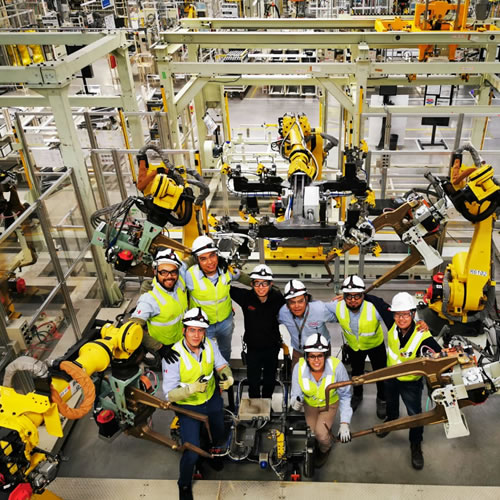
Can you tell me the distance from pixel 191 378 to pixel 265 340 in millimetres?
917

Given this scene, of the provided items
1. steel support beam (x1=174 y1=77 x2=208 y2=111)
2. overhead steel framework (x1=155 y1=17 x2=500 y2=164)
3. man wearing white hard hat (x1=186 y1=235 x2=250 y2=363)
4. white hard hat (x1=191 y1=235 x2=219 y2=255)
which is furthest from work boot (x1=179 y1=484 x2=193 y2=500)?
steel support beam (x1=174 y1=77 x2=208 y2=111)

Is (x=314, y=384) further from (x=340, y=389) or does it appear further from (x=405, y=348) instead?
(x=405, y=348)

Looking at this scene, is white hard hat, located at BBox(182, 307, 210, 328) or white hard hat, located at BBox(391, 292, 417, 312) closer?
white hard hat, located at BBox(182, 307, 210, 328)

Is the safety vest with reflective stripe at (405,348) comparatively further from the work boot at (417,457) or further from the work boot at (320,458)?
the work boot at (320,458)

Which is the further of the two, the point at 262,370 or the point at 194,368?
the point at 262,370

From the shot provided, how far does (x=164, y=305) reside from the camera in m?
4.85

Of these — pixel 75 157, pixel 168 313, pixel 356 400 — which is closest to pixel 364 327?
pixel 356 400

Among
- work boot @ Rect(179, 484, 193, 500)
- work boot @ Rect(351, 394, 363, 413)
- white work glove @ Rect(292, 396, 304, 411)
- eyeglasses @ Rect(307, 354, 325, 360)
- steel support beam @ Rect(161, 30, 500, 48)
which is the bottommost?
work boot @ Rect(351, 394, 363, 413)

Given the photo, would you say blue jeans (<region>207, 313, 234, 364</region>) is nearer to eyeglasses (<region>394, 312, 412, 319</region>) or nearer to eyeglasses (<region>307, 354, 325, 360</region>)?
eyeglasses (<region>307, 354, 325, 360</region>)

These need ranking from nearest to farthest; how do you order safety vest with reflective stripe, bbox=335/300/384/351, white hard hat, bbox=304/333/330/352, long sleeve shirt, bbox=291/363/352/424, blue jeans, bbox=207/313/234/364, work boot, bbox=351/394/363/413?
white hard hat, bbox=304/333/330/352 < long sleeve shirt, bbox=291/363/352/424 < safety vest with reflective stripe, bbox=335/300/384/351 < blue jeans, bbox=207/313/234/364 < work boot, bbox=351/394/363/413

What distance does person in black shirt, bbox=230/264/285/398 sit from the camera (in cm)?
486

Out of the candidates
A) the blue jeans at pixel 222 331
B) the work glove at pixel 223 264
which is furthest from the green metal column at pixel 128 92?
the blue jeans at pixel 222 331

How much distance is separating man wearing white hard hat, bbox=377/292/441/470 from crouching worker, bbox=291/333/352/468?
0.51 m

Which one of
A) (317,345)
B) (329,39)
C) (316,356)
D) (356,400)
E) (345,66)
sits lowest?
(356,400)
